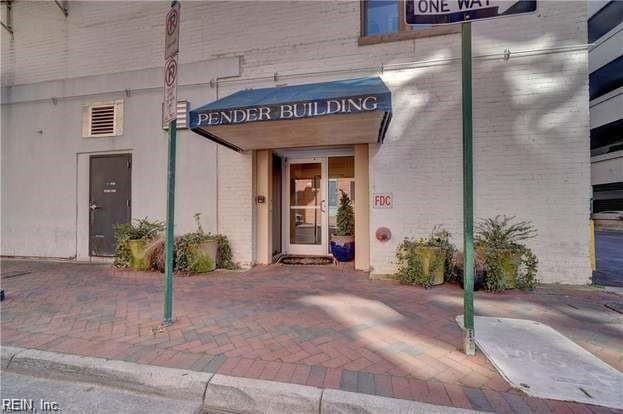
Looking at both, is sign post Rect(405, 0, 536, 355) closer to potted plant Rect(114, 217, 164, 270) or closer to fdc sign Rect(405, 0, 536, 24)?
fdc sign Rect(405, 0, 536, 24)

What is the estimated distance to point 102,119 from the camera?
711 centimetres

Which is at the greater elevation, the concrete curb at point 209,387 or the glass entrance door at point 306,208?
the glass entrance door at point 306,208

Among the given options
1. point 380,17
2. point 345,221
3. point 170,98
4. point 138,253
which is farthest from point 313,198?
point 170,98

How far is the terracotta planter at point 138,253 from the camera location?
592 centimetres

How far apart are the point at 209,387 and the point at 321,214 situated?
505 cm

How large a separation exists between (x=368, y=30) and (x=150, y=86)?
4663 mm

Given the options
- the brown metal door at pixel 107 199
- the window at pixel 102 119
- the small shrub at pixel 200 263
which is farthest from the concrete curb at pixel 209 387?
the window at pixel 102 119

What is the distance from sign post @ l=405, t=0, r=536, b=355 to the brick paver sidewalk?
1.64 ft

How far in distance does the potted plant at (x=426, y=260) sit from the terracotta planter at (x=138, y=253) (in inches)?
183

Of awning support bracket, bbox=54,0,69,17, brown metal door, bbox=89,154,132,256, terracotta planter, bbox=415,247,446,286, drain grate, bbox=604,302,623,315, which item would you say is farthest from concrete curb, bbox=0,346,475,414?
awning support bracket, bbox=54,0,69,17

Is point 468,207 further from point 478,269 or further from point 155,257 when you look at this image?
point 155,257

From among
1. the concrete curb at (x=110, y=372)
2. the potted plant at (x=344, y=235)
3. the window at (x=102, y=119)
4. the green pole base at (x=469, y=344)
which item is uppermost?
the window at (x=102, y=119)

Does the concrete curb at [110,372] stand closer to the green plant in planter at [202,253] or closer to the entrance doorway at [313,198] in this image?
the green plant in planter at [202,253]

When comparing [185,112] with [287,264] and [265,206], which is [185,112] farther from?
[287,264]
